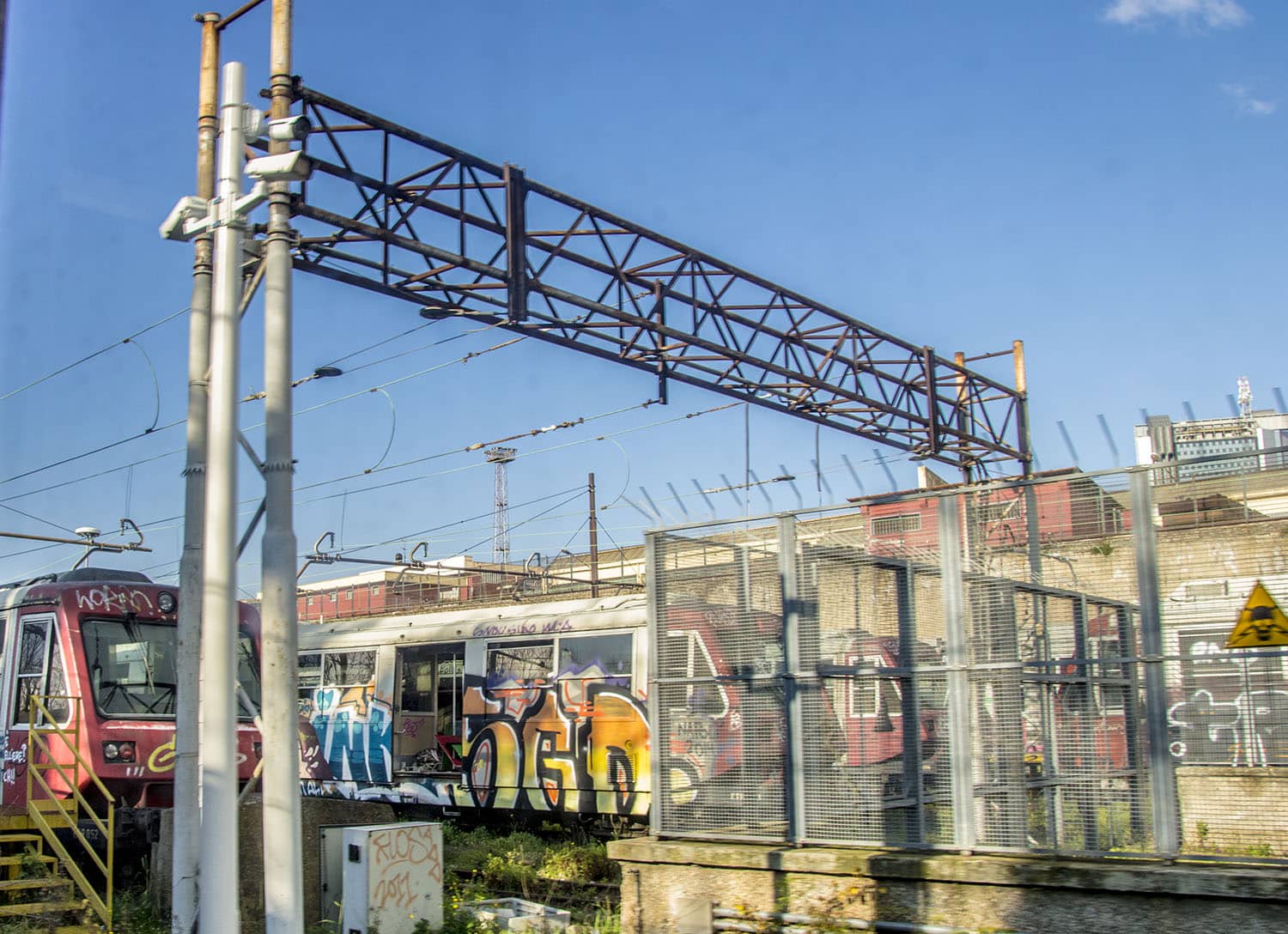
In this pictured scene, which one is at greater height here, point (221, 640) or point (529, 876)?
point (221, 640)

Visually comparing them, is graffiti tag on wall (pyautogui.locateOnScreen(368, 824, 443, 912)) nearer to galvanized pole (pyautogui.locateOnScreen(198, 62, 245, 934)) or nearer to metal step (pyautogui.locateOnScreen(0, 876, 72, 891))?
galvanized pole (pyautogui.locateOnScreen(198, 62, 245, 934))

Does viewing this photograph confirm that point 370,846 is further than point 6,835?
No

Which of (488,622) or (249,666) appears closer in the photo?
(249,666)

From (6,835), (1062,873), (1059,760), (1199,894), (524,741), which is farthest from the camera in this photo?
(524,741)

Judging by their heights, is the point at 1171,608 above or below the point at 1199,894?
above

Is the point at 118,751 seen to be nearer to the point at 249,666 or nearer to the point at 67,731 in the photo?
the point at 67,731

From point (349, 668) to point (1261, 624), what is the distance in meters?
16.1

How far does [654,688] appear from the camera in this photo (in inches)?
364

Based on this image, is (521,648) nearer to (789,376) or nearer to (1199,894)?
(789,376)

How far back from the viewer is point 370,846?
10.1 m

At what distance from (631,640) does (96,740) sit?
6.43m

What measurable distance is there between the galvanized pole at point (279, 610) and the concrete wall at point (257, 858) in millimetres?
2558

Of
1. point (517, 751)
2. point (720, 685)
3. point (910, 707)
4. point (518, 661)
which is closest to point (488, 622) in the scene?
point (518, 661)

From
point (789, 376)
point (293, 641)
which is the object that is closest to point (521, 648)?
point (789, 376)
